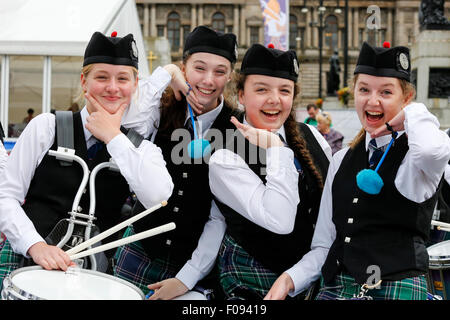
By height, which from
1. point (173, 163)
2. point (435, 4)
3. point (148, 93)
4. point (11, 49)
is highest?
point (435, 4)

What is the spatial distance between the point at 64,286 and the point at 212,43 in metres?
1.45

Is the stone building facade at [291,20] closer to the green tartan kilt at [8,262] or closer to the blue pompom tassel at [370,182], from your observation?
the green tartan kilt at [8,262]

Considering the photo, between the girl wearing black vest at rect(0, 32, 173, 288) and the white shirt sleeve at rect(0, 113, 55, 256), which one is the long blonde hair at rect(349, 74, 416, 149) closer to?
the girl wearing black vest at rect(0, 32, 173, 288)

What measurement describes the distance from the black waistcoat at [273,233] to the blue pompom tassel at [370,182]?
0.45 m

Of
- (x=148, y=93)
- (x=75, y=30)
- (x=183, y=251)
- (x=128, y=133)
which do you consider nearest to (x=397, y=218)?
(x=183, y=251)

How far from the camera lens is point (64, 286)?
1814mm

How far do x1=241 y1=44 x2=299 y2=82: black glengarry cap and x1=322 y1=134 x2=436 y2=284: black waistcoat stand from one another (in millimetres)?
604

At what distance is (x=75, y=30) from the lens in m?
8.64

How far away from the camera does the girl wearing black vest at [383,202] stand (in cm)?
209

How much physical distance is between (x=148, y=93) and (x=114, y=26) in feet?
21.9

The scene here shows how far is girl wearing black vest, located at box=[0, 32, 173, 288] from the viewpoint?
7.57 feet

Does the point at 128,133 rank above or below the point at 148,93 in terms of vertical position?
below

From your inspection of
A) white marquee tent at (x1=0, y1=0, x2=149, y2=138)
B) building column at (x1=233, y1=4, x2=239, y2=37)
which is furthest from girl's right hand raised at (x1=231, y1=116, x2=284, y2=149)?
building column at (x1=233, y1=4, x2=239, y2=37)

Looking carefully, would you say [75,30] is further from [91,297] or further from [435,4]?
[435,4]
